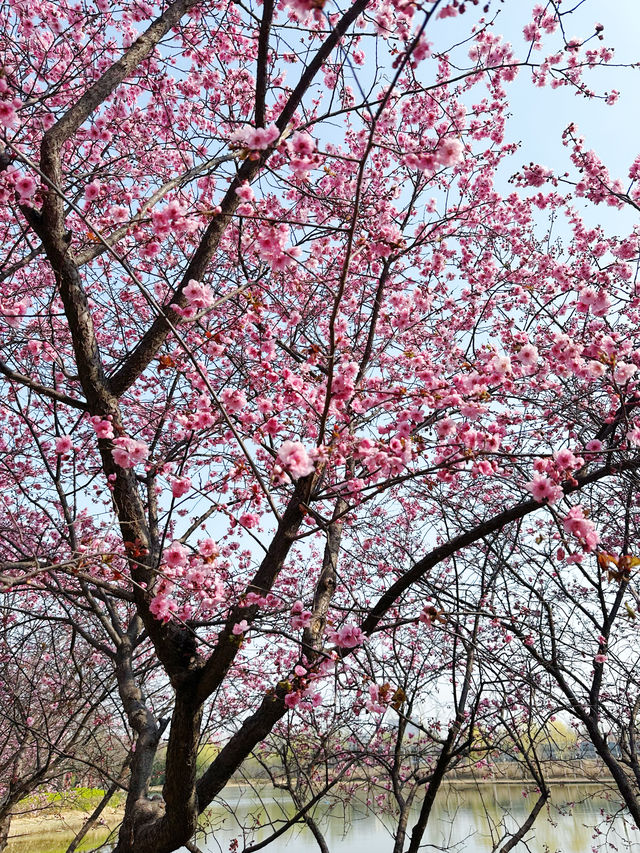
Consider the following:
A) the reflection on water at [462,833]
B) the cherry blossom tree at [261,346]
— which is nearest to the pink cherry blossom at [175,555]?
the cherry blossom tree at [261,346]

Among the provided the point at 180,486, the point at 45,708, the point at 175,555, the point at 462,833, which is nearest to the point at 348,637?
the point at 175,555

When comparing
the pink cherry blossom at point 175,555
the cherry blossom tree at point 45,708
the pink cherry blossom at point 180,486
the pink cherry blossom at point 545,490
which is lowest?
the cherry blossom tree at point 45,708

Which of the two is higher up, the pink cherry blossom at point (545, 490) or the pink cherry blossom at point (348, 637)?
the pink cherry blossom at point (545, 490)

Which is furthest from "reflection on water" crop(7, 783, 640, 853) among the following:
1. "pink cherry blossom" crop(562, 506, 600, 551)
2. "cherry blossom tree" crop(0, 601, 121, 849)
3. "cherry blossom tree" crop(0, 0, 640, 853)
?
"pink cherry blossom" crop(562, 506, 600, 551)

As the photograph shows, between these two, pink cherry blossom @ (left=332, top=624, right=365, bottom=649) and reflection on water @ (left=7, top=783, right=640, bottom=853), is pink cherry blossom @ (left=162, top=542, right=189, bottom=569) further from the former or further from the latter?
reflection on water @ (left=7, top=783, right=640, bottom=853)

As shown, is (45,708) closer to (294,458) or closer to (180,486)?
(180,486)

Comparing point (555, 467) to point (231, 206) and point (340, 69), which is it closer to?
point (231, 206)

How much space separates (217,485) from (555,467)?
2828 mm

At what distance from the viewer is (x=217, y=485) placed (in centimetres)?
467

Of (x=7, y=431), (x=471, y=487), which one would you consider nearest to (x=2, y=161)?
(x=7, y=431)

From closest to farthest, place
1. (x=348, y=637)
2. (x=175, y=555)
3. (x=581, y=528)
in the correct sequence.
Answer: (x=581, y=528), (x=175, y=555), (x=348, y=637)

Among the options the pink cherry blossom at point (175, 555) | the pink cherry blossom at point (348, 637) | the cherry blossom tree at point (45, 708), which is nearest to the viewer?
the pink cherry blossom at point (175, 555)

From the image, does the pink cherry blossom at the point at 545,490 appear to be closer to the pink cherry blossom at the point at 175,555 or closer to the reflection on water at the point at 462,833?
the pink cherry blossom at the point at 175,555

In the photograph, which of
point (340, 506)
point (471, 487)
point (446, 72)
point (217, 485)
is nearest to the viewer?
point (340, 506)
